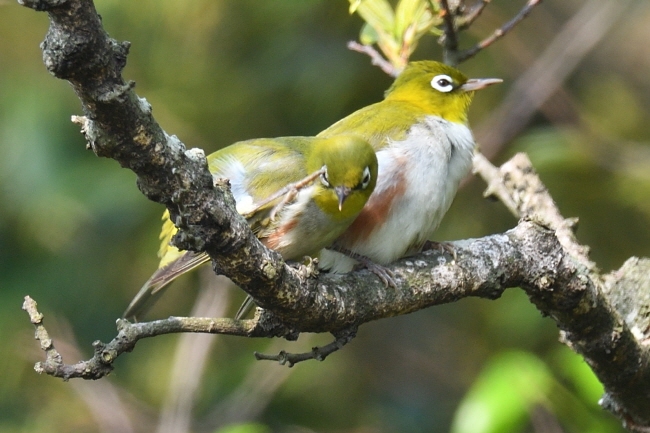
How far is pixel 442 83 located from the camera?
4.25 m

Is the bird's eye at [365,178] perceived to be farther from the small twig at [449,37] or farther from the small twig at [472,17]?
the small twig at [472,17]

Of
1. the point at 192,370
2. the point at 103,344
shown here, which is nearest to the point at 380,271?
the point at 103,344

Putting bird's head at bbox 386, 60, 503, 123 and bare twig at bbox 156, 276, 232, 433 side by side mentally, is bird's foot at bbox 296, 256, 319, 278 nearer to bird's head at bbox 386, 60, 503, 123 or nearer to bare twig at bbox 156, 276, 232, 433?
bird's head at bbox 386, 60, 503, 123

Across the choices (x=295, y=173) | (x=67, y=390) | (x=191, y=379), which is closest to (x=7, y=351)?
(x=67, y=390)

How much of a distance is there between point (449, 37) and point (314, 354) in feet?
6.13

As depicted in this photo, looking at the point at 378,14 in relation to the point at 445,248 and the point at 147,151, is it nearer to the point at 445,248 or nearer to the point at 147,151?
the point at 445,248

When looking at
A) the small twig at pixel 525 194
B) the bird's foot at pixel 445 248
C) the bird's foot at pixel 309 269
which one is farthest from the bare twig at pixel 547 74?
the bird's foot at pixel 309 269

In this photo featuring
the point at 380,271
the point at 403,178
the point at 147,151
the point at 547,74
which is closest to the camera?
the point at 147,151

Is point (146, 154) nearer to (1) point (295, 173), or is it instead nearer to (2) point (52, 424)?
(1) point (295, 173)

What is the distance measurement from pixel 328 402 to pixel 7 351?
255 cm

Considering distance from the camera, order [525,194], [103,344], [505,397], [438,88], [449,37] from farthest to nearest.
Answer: [438,88] < [525,194] < [449,37] < [505,397] < [103,344]

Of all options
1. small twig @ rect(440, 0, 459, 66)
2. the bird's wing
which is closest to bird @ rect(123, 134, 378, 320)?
the bird's wing

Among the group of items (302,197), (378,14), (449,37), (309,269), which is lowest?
(309,269)

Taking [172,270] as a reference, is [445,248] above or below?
below
